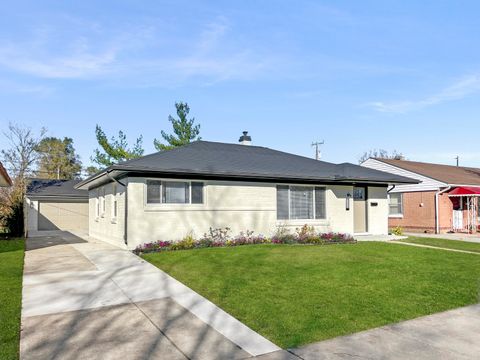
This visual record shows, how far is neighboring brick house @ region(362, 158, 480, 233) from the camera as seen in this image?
2239cm

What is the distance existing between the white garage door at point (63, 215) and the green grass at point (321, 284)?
18.6m

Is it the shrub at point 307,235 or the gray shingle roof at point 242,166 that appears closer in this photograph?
the gray shingle roof at point 242,166

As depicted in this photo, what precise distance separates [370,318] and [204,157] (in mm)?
10871

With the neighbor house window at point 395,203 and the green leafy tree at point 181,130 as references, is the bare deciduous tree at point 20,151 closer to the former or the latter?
the green leafy tree at point 181,130

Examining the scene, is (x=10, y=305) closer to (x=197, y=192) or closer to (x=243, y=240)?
(x=197, y=192)

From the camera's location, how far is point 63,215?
27656 mm

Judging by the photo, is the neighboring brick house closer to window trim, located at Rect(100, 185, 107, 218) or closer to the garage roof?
window trim, located at Rect(100, 185, 107, 218)

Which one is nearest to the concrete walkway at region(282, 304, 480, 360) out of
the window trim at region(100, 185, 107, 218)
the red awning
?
the window trim at region(100, 185, 107, 218)

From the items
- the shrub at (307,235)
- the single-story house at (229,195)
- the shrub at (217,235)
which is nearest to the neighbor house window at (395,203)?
the single-story house at (229,195)

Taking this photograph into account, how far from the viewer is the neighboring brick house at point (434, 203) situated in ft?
73.5

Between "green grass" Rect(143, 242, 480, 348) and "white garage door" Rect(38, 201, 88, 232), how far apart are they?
61.0 ft

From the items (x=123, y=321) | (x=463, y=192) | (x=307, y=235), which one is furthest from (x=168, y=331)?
(x=463, y=192)

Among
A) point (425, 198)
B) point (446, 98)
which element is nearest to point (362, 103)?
point (446, 98)

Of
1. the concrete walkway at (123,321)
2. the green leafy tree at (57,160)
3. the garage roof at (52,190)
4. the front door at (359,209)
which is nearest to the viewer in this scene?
the concrete walkway at (123,321)
